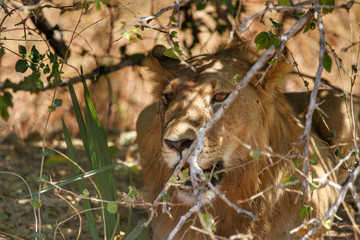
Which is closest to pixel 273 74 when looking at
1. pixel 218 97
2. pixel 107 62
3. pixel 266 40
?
pixel 218 97

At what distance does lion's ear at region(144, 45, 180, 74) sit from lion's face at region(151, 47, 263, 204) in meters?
0.28

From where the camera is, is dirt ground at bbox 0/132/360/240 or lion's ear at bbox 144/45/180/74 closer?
lion's ear at bbox 144/45/180/74

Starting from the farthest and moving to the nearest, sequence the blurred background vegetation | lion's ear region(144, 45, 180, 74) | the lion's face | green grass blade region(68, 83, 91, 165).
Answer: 1. the blurred background vegetation
2. lion's ear region(144, 45, 180, 74)
3. green grass blade region(68, 83, 91, 165)
4. the lion's face

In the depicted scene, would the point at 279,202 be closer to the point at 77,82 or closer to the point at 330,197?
the point at 330,197

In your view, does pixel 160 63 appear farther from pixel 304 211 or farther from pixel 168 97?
pixel 304 211

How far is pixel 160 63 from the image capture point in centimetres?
376

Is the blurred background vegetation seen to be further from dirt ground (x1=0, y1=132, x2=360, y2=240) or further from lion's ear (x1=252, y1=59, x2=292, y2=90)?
lion's ear (x1=252, y1=59, x2=292, y2=90)

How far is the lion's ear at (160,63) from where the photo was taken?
3.71m

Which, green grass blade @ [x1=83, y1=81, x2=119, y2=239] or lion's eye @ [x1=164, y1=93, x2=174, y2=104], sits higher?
lion's eye @ [x1=164, y1=93, x2=174, y2=104]

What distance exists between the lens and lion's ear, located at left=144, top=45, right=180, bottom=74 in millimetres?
3711

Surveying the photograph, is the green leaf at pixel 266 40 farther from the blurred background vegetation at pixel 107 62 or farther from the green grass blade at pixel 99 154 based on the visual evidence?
the blurred background vegetation at pixel 107 62

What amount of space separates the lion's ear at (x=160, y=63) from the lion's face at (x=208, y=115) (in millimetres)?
282

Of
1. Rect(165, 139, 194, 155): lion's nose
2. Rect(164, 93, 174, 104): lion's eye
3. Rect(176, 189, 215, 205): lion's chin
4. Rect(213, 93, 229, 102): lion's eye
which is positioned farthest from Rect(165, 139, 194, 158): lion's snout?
Rect(164, 93, 174, 104): lion's eye

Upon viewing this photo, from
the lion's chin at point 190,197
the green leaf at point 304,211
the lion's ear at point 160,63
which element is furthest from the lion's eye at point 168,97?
the green leaf at point 304,211
